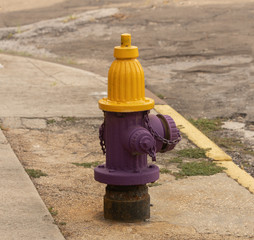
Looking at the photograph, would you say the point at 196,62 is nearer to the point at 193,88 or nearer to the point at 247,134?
the point at 193,88

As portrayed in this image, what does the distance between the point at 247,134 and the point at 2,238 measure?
13.2 ft

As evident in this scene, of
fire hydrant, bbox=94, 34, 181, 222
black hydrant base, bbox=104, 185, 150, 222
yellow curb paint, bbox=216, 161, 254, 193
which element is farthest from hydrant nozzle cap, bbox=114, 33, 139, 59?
yellow curb paint, bbox=216, 161, 254, 193

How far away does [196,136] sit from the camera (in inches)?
271

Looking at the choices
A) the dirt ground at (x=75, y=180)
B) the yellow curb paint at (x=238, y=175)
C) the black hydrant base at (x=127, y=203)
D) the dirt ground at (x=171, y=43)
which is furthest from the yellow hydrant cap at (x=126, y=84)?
the dirt ground at (x=171, y=43)

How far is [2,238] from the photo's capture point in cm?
397

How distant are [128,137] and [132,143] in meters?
0.06

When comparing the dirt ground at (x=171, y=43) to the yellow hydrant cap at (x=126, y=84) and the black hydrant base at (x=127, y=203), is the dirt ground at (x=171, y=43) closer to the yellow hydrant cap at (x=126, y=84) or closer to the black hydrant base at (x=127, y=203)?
the black hydrant base at (x=127, y=203)

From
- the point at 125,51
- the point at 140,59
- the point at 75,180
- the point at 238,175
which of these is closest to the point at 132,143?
the point at 125,51

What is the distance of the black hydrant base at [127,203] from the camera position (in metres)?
4.42

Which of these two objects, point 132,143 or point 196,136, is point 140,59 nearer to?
point 196,136

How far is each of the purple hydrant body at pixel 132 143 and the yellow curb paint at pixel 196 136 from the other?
1704 millimetres

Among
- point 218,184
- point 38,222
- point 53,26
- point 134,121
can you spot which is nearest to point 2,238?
point 38,222

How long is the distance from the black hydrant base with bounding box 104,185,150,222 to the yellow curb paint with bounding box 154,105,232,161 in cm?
175

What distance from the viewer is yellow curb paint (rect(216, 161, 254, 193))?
5.32 m
